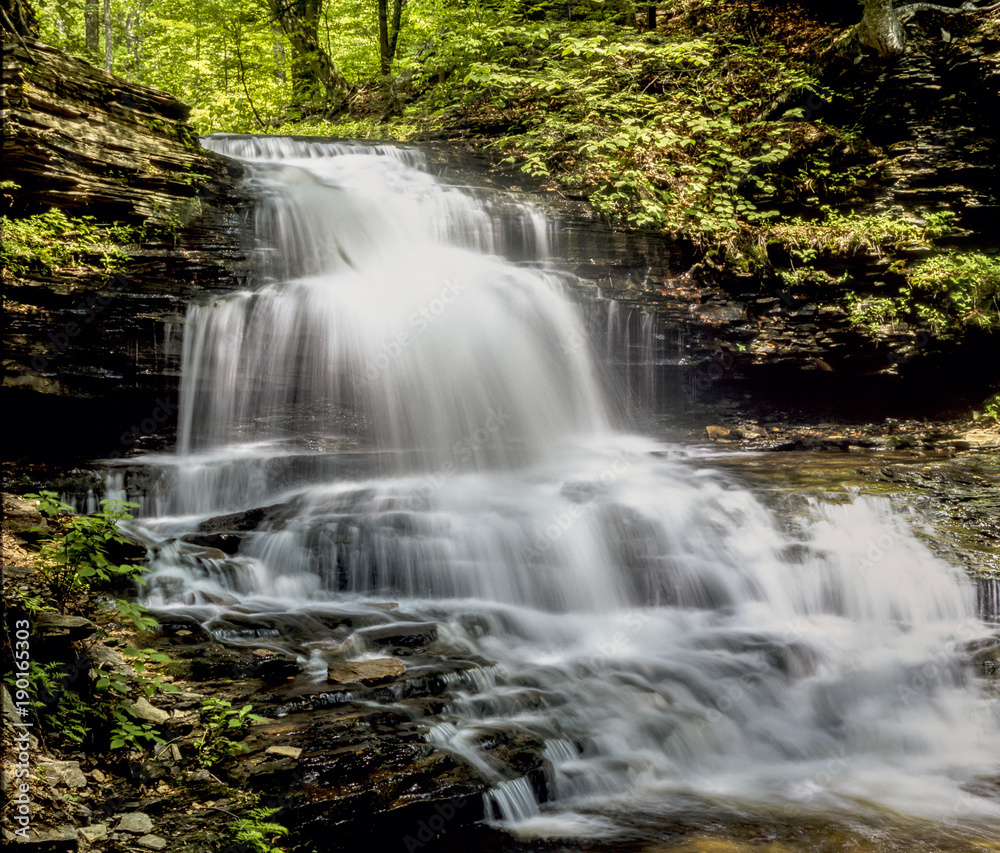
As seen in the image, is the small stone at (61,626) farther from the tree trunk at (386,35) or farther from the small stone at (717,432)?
the tree trunk at (386,35)

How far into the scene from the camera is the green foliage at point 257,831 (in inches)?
94.1

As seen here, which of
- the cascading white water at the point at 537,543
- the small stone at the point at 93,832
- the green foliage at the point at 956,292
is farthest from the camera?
the green foliage at the point at 956,292

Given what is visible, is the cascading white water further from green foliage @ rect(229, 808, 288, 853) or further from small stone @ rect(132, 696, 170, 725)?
small stone @ rect(132, 696, 170, 725)

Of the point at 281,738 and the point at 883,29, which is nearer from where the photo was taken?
the point at 281,738

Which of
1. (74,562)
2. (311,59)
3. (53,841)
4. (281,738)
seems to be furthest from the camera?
(311,59)

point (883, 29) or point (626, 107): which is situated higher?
point (883, 29)

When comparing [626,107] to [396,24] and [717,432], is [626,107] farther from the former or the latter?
[396,24]

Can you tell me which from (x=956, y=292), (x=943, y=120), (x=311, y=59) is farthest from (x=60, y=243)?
(x=311, y=59)

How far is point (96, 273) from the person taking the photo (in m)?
6.44

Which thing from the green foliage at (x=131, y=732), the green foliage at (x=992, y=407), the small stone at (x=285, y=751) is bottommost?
the small stone at (x=285, y=751)

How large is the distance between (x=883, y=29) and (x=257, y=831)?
37.3 feet

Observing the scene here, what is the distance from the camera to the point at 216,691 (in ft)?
10.8

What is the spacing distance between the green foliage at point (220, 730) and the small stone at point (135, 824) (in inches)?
13.8

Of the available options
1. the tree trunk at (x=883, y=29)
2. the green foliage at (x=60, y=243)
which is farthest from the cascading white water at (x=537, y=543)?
the tree trunk at (x=883, y=29)
